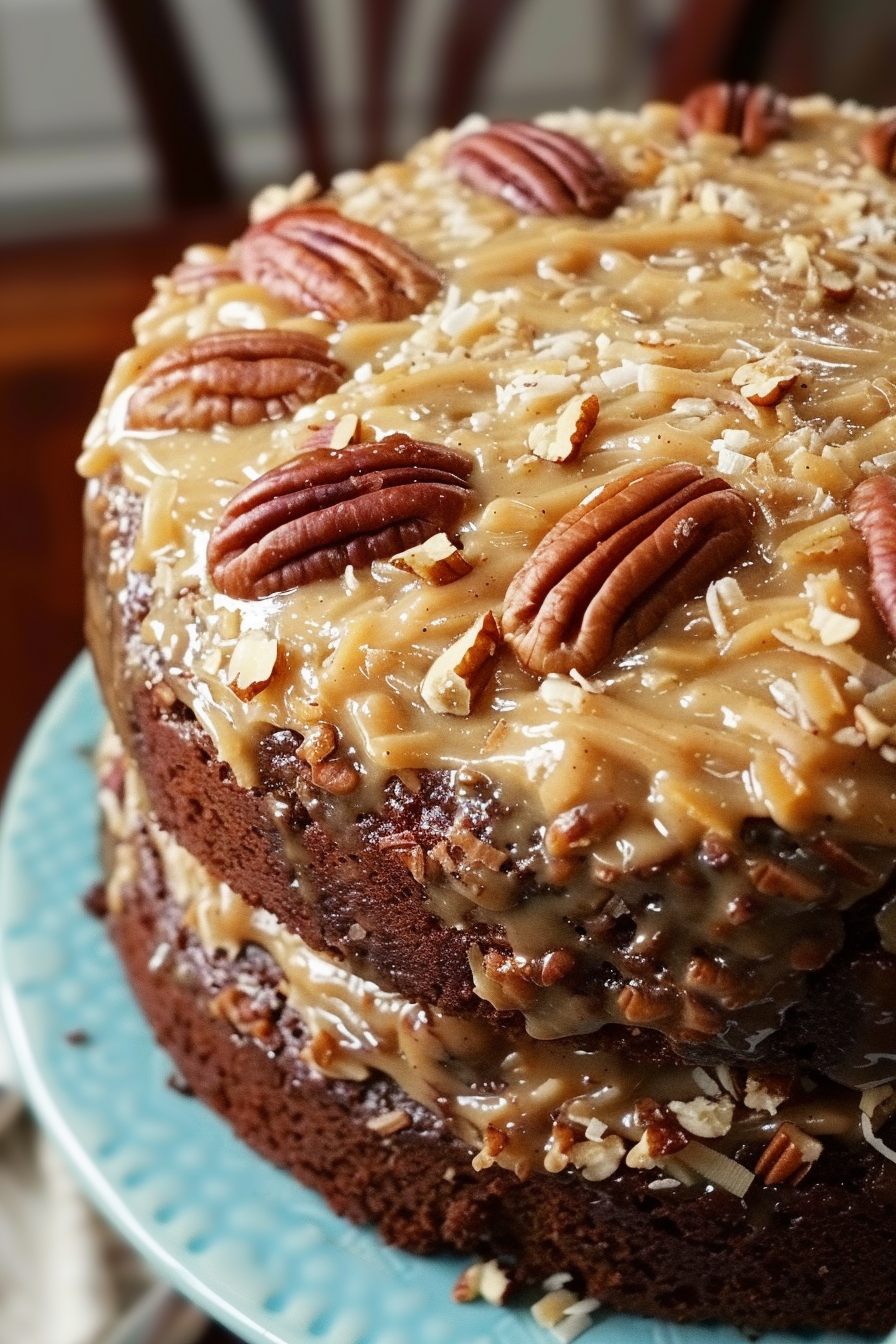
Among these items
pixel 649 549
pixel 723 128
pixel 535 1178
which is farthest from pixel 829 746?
pixel 723 128

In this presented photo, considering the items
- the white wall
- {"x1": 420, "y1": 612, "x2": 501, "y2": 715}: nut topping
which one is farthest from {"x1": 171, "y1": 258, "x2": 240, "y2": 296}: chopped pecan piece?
the white wall

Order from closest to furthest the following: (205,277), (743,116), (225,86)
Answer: (205,277)
(743,116)
(225,86)

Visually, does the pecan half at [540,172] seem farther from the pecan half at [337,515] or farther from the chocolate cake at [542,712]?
the pecan half at [337,515]

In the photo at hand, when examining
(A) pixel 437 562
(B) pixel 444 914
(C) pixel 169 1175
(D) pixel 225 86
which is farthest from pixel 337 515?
(D) pixel 225 86

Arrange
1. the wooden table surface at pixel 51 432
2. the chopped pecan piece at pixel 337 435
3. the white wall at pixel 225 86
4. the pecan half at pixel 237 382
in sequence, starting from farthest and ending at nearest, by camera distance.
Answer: the white wall at pixel 225 86
the wooden table surface at pixel 51 432
the pecan half at pixel 237 382
the chopped pecan piece at pixel 337 435

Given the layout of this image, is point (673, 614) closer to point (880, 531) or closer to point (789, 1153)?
point (880, 531)

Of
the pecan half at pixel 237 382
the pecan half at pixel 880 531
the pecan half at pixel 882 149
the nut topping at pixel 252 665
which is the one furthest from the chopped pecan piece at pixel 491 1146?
the pecan half at pixel 882 149

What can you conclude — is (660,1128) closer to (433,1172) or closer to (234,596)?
(433,1172)

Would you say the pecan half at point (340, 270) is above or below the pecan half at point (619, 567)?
above
